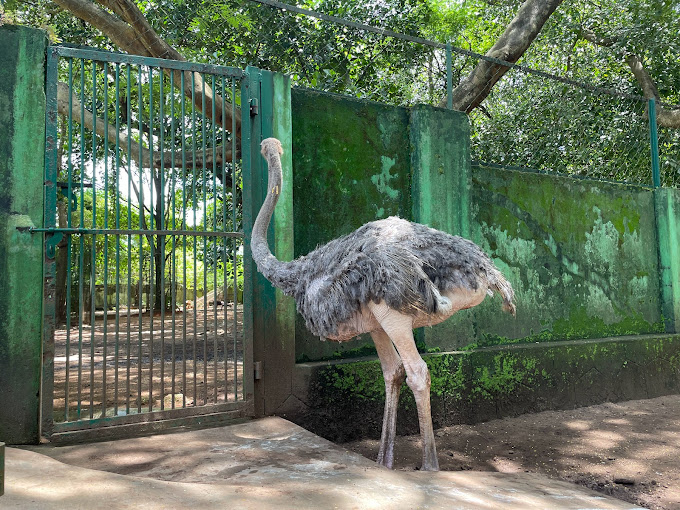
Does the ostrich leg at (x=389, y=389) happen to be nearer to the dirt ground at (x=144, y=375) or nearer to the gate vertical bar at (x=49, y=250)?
the dirt ground at (x=144, y=375)

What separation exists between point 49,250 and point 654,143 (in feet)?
23.1

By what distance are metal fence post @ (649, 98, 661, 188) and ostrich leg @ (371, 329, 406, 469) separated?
5.22 metres

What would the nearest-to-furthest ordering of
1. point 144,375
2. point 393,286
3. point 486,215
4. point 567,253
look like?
1. point 393,286
2. point 486,215
3. point 567,253
4. point 144,375

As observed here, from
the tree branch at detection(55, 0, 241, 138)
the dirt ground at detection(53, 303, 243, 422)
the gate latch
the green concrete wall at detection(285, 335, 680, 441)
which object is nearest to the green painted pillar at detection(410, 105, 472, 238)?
the green concrete wall at detection(285, 335, 680, 441)

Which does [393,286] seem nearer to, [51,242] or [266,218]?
[266,218]

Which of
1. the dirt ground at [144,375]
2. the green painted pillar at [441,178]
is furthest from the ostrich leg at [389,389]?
the green painted pillar at [441,178]

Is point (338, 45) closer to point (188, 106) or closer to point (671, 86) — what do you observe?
point (188, 106)

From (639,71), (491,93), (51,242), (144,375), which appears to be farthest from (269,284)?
(639,71)

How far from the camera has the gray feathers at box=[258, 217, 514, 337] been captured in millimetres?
3324

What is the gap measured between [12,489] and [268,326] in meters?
2.34

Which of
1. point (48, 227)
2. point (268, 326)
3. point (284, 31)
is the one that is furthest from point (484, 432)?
point (284, 31)

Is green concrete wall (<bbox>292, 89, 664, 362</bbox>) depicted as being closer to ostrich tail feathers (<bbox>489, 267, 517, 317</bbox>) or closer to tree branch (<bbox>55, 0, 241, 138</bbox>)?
ostrich tail feathers (<bbox>489, 267, 517, 317</bbox>)

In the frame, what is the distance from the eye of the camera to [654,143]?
7.35m

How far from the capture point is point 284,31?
27.1 ft
